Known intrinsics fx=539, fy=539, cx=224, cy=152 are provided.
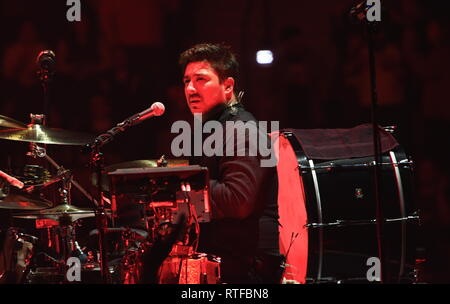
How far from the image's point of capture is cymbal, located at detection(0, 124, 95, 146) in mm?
3357

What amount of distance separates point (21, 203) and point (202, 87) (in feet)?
4.86

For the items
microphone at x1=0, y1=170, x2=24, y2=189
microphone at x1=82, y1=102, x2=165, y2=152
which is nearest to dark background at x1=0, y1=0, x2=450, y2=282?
microphone at x1=0, y1=170, x2=24, y2=189

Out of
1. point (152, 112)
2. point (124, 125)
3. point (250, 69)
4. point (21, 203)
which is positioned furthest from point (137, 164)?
point (250, 69)

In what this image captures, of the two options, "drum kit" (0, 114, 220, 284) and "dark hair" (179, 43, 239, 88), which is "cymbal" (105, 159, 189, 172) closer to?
"drum kit" (0, 114, 220, 284)

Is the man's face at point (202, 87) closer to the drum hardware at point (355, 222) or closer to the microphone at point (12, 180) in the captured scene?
the drum hardware at point (355, 222)

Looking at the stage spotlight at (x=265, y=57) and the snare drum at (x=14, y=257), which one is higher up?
the stage spotlight at (x=265, y=57)

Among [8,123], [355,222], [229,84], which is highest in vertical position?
[229,84]

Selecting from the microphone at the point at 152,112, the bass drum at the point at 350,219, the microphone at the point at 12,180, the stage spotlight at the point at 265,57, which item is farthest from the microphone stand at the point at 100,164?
the stage spotlight at the point at 265,57

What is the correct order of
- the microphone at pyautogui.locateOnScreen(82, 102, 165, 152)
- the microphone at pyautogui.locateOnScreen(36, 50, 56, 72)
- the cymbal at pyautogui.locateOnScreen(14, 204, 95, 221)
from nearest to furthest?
the microphone at pyautogui.locateOnScreen(82, 102, 165, 152)
the cymbal at pyautogui.locateOnScreen(14, 204, 95, 221)
the microphone at pyautogui.locateOnScreen(36, 50, 56, 72)

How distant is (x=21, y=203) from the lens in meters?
3.42

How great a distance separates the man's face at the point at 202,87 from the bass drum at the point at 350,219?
0.92m

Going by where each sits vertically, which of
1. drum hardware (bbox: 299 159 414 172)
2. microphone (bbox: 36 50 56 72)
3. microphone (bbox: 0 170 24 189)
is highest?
microphone (bbox: 36 50 56 72)

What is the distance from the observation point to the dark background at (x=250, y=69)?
443cm

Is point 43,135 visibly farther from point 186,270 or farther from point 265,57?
point 265,57
